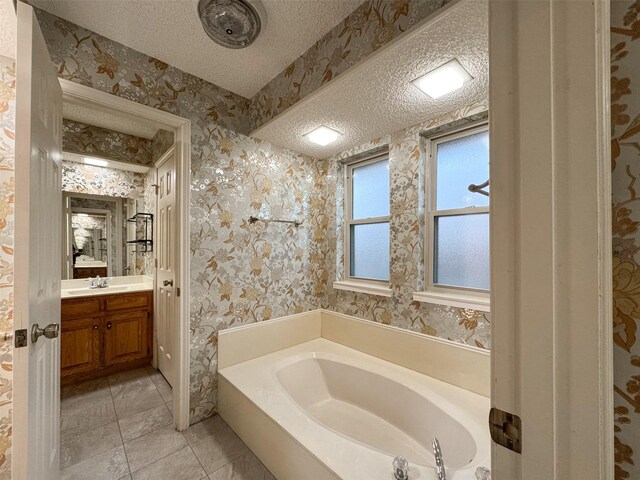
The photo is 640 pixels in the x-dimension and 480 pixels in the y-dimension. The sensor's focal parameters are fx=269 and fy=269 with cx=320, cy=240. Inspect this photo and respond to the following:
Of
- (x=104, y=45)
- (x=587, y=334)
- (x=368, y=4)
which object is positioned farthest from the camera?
(x=104, y=45)

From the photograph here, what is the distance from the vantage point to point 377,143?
2143 millimetres

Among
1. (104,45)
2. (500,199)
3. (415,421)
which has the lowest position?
(415,421)

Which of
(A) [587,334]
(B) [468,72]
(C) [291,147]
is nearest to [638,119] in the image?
(A) [587,334]

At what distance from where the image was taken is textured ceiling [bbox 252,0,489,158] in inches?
41.6

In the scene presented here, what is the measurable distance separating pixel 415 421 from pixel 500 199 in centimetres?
167

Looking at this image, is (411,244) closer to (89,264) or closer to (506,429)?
(506,429)

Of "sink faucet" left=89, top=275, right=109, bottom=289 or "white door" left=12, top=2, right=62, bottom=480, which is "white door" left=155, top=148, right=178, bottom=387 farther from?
"white door" left=12, top=2, right=62, bottom=480

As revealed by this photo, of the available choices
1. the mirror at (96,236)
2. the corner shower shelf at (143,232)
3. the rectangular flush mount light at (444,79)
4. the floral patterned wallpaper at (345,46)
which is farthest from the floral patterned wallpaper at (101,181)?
the rectangular flush mount light at (444,79)

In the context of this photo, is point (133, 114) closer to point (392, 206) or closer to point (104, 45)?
point (104, 45)

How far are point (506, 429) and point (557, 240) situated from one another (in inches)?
12.4

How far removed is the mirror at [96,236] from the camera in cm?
281

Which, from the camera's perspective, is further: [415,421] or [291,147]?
[291,147]

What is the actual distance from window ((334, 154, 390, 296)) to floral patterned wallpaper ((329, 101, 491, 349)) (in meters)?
0.18

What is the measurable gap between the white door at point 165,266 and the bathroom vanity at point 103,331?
205 mm
